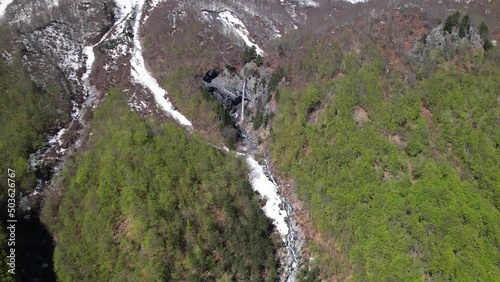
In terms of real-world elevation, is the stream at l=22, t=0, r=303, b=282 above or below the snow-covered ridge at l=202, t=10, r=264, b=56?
below

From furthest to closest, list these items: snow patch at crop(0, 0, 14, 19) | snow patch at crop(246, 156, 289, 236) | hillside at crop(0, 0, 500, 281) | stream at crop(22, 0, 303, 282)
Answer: snow patch at crop(0, 0, 14, 19) < snow patch at crop(246, 156, 289, 236) < stream at crop(22, 0, 303, 282) < hillside at crop(0, 0, 500, 281)

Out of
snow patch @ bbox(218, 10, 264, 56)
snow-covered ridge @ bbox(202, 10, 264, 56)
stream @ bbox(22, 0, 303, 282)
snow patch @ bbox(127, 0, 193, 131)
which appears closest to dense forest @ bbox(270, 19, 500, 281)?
stream @ bbox(22, 0, 303, 282)

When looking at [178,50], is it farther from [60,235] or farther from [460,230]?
[460,230]

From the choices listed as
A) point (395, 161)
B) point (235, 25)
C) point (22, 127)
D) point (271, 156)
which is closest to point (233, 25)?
point (235, 25)

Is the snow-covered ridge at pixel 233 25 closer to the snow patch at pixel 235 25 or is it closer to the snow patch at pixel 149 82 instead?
the snow patch at pixel 235 25

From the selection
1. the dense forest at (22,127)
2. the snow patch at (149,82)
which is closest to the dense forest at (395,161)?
the snow patch at (149,82)

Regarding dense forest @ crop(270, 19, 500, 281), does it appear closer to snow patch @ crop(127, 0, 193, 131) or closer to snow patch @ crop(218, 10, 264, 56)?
snow patch @ crop(127, 0, 193, 131)

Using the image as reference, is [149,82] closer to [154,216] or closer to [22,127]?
[22,127]

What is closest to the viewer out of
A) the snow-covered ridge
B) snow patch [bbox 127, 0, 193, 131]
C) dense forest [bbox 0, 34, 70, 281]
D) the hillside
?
the hillside
